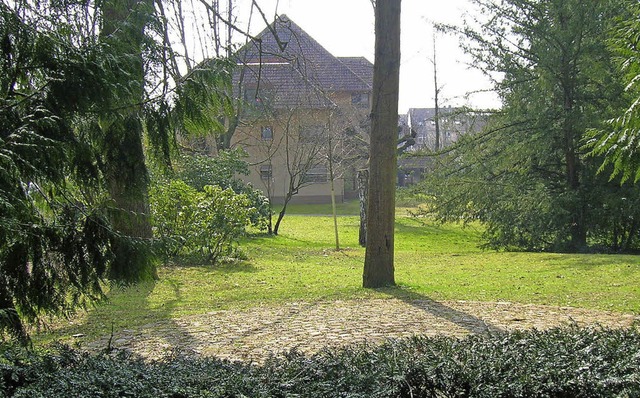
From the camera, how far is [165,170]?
5.70 meters

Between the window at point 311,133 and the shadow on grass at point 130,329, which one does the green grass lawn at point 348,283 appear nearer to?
the shadow on grass at point 130,329

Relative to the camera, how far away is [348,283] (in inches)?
468

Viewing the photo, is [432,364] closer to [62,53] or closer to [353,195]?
[62,53]

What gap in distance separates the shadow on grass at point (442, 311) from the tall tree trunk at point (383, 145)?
19.3 inches

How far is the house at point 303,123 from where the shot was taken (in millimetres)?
23156

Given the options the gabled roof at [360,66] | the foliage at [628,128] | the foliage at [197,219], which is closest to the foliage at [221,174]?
the foliage at [197,219]

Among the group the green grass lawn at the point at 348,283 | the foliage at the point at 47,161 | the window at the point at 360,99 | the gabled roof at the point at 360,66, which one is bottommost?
the green grass lawn at the point at 348,283

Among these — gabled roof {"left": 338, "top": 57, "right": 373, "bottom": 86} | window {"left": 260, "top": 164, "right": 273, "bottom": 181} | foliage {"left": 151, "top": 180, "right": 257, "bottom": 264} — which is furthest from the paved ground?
gabled roof {"left": 338, "top": 57, "right": 373, "bottom": 86}

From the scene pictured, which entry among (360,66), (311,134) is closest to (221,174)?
(311,134)

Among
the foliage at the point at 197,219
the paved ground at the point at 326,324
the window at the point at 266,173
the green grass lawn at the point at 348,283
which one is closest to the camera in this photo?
the paved ground at the point at 326,324

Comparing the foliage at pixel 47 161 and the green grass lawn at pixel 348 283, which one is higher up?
the foliage at pixel 47 161

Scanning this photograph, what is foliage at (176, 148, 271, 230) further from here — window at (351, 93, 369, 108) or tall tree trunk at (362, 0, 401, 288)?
window at (351, 93, 369, 108)

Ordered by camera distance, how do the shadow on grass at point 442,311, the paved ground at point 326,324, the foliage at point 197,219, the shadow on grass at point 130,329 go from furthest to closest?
the foliage at point 197,219
the shadow on grass at point 442,311
the shadow on grass at point 130,329
the paved ground at point 326,324

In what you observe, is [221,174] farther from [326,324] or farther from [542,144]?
[326,324]
